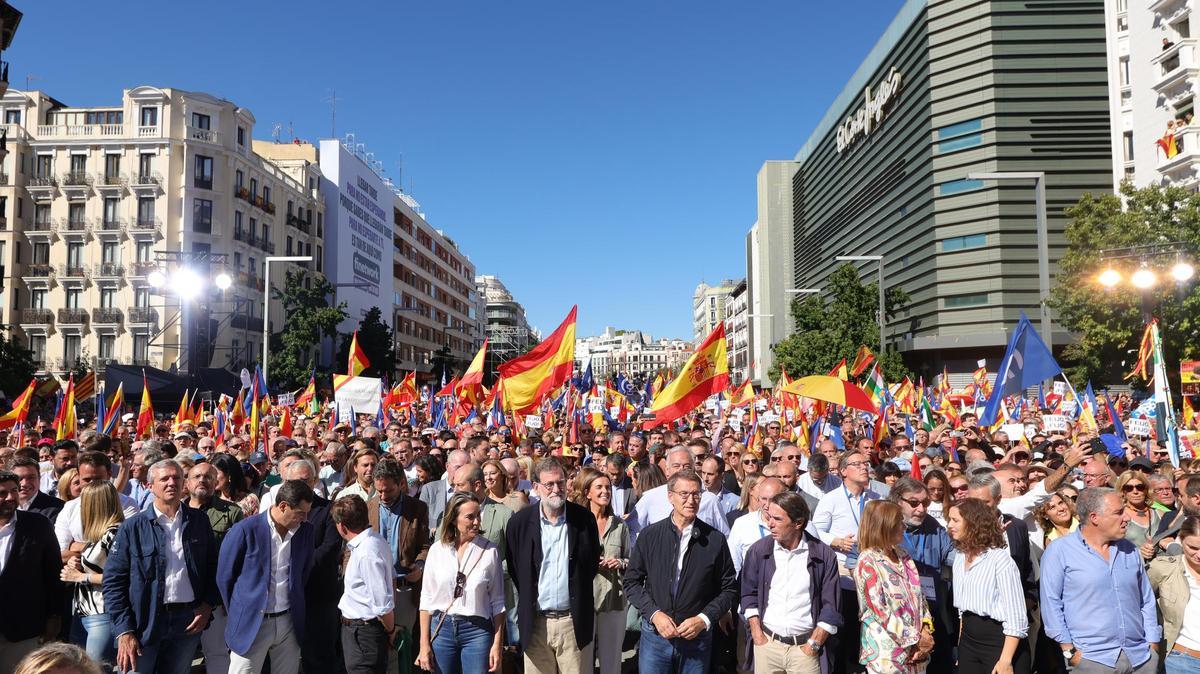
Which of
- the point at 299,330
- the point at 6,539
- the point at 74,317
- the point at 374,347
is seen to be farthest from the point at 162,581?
the point at 374,347

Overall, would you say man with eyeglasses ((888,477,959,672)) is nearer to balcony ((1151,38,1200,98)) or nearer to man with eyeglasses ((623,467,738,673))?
man with eyeglasses ((623,467,738,673))

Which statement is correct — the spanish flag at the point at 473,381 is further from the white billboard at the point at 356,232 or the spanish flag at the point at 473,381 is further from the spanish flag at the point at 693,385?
the white billboard at the point at 356,232

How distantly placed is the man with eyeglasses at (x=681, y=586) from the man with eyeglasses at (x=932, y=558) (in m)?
1.32

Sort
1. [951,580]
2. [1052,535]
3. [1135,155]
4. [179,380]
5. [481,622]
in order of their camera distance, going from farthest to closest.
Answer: [1135,155] → [179,380] → [1052,535] → [951,580] → [481,622]

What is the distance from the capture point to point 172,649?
5.91 meters

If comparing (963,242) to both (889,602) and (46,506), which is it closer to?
(889,602)

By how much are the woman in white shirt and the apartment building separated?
47.7m

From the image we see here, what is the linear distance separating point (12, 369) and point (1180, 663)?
1567 inches

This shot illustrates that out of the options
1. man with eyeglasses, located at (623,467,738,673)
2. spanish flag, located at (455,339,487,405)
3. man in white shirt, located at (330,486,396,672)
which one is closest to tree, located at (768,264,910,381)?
spanish flag, located at (455,339,487,405)

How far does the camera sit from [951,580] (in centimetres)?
634

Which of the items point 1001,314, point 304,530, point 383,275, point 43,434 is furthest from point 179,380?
point 383,275

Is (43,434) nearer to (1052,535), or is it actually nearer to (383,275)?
(1052,535)

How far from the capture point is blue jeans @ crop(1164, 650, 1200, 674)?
557 centimetres

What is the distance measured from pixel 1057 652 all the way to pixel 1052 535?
0.85 meters
